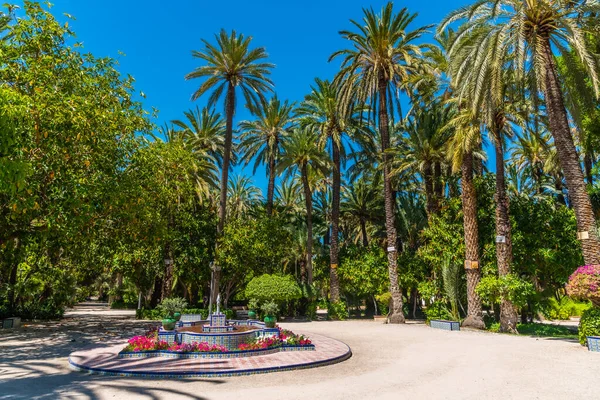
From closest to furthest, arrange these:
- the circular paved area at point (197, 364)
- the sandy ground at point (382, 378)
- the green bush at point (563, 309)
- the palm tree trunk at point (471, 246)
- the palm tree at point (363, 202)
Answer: the sandy ground at point (382, 378) → the circular paved area at point (197, 364) → the palm tree trunk at point (471, 246) → the green bush at point (563, 309) → the palm tree at point (363, 202)

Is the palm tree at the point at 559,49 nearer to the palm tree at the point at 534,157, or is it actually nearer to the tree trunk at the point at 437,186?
the tree trunk at the point at 437,186

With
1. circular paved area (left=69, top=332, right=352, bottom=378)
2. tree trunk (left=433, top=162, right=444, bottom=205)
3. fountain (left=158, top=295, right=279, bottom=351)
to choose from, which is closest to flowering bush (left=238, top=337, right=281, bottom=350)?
fountain (left=158, top=295, right=279, bottom=351)

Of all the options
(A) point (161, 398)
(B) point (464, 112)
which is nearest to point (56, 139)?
(A) point (161, 398)

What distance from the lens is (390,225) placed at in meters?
24.3

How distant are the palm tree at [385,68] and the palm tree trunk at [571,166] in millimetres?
9731

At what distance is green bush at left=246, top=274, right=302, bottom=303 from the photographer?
23828 mm

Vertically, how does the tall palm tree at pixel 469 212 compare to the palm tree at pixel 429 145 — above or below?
below

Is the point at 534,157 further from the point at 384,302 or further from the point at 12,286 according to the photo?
the point at 12,286

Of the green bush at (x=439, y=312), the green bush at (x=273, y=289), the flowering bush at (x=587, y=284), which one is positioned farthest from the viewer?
the green bush at (x=273, y=289)

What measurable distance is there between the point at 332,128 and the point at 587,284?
19.5 meters

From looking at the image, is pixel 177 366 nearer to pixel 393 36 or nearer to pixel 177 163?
pixel 177 163

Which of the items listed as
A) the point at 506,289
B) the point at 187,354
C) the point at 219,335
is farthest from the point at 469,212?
the point at 187,354

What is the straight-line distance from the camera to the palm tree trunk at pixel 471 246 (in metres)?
20.0

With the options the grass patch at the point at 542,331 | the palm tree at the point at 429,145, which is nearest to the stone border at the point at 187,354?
the grass patch at the point at 542,331
